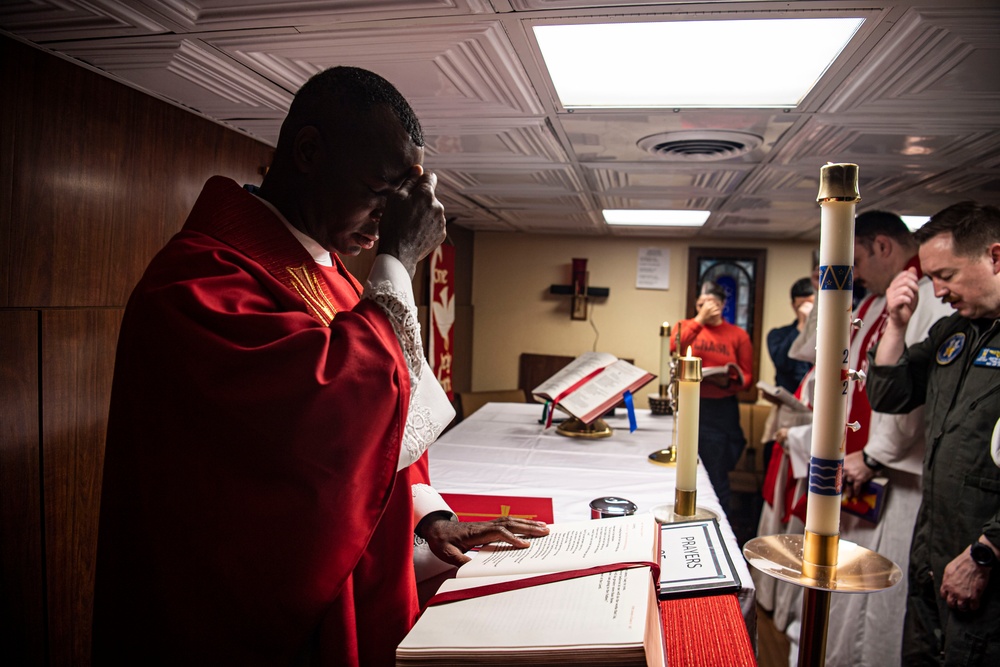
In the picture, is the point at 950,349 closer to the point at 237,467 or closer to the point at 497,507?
the point at 497,507

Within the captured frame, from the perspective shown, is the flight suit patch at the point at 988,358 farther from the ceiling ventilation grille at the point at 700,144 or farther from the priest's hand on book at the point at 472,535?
the priest's hand on book at the point at 472,535

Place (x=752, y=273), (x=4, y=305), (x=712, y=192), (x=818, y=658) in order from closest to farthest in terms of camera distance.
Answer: (x=818, y=658) → (x=4, y=305) → (x=712, y=192) → (x=752, y=273)

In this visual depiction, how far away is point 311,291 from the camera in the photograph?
96 centimetres

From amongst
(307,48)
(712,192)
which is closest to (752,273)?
(712,192)

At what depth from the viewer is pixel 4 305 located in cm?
151

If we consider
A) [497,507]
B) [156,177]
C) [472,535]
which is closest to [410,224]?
[472,535]

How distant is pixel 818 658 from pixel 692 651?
140 millimetres

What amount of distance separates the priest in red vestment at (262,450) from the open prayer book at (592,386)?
1502 millimetres

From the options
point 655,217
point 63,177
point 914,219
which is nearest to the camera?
point 63,177

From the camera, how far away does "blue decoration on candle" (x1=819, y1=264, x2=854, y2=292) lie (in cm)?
64

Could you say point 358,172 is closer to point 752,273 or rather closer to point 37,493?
point 37,493

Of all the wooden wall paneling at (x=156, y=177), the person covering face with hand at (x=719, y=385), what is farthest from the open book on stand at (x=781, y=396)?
the wooden wall paneling at (x=156, y=177)

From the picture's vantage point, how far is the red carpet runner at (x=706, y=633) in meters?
0.72

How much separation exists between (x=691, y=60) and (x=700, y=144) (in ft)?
2.73
